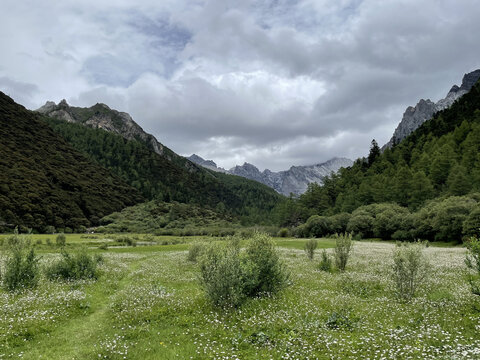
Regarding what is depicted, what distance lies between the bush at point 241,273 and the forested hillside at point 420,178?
56.8 meters

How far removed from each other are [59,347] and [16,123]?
224813mm

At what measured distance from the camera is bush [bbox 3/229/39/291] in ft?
61.3

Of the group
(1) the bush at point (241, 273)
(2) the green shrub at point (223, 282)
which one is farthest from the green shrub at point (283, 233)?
(2) the green shrub at point (223, 282)

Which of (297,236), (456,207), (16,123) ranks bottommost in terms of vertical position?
(297,236)

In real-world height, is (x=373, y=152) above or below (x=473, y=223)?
above

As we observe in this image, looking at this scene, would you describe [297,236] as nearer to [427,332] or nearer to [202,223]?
[202,223]

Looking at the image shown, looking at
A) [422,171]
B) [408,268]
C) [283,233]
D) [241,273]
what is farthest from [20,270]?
[422,171]

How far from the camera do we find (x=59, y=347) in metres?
11.8

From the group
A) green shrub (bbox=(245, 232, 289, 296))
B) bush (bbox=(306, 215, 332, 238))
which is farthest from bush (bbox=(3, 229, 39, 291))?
bush (bbox=(306, 215, 332, 238))

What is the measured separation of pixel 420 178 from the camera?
9881cm

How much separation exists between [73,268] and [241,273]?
15752mm

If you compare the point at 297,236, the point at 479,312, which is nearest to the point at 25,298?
the point at 479,312

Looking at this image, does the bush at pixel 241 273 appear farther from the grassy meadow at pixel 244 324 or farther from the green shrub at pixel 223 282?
the grassy meadow at pixel 244 324

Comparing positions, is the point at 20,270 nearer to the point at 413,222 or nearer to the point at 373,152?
the point at 413,222
